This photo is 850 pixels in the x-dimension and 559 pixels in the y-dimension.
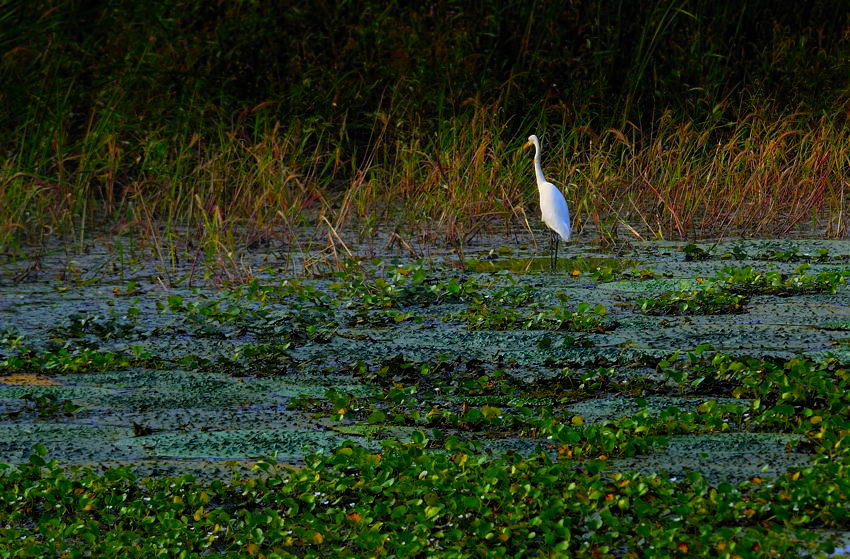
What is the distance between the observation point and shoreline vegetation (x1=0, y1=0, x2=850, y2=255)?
7992mm

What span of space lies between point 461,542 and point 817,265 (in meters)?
4.34

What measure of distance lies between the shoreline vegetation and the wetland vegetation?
1.5 inches

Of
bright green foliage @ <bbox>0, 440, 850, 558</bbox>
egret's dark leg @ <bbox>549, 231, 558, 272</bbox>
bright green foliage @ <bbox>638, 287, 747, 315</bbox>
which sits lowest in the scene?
egret's dark leg @ <bbox>549, 231, 558, 272</bbox>

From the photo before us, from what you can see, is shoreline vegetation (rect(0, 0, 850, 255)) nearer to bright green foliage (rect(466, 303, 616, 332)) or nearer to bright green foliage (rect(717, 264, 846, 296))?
bright green foliage (rect(717, 264, 846, 296))

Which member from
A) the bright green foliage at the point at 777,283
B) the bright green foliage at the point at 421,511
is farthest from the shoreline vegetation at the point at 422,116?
the bright green foliage at the point at 421,511

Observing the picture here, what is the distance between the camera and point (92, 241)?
26.0 ft

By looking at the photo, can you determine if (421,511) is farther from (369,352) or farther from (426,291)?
→ (426,291)

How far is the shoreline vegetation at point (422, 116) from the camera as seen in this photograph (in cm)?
799

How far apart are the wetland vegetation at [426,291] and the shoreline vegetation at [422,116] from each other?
0.04 metres

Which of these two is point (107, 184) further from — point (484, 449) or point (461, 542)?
point (461, 542)

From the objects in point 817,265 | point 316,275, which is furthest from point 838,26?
point 316,275

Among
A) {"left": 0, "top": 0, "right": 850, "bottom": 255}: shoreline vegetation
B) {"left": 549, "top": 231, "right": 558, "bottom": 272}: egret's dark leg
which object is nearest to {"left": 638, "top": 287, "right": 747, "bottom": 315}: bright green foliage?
{"left": 549, "top": 231, "right": 558, "bottom": 272}: egret's dark leg

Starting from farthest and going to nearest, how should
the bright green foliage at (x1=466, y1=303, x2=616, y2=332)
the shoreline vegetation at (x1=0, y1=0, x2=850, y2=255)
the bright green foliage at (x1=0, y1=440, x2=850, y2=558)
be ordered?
1. the shoreline vegetation at (x1=0, y1=0, x2=850, y2=255)
2. the bright green foliage at (x1=466, y1=303, x2=616, y2=332)
3. the bright green foliage at (x1=0, y1=440, x2=850, y2=558)

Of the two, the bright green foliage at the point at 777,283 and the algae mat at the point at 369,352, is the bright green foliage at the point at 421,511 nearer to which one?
the algae mat at the point at 369,352
